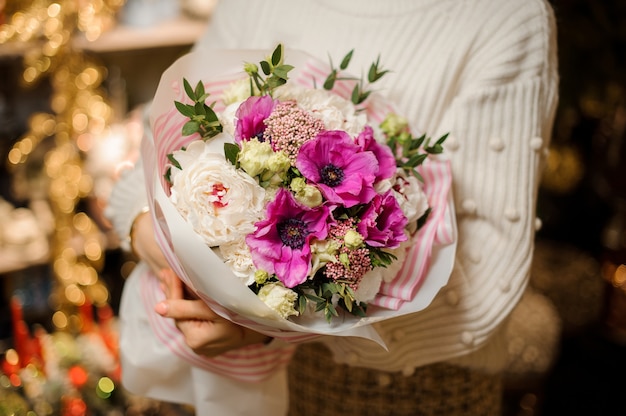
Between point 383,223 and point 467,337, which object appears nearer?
point 383,223

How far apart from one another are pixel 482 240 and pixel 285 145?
37 centimetres

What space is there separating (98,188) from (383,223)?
149 centimetres

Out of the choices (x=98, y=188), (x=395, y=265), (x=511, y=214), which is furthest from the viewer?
(x=98, y=188)

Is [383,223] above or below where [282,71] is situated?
below

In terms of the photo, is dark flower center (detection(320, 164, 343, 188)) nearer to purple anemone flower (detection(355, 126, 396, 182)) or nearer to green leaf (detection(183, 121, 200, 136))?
purple anemone flower (detection(355, 126, 396, 182))

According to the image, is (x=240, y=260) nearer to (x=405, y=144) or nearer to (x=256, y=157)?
(x=256, y=157)

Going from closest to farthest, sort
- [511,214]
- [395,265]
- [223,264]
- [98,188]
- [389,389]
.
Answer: [223,264] → [395,265] → [511,214] → [389,389] → [98,188]

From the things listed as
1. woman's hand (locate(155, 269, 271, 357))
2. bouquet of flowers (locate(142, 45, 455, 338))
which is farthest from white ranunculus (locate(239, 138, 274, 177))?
woman's hand (locate(155, 269, 271, 357))

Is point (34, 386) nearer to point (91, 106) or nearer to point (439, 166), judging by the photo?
point (91, 106)

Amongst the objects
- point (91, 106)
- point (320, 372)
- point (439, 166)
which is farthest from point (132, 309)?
point (91, 106)

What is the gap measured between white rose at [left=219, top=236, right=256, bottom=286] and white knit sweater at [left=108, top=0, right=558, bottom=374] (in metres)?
0.27

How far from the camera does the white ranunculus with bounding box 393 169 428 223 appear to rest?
30.5 inches

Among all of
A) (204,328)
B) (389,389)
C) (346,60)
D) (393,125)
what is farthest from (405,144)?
(389,389)

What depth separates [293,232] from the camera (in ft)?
2.32
